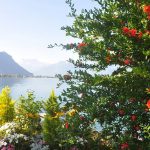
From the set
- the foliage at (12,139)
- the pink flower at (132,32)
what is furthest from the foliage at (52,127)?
the pink flower at (132,32)

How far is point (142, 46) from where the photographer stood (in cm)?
960

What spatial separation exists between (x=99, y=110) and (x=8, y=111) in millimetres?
8068

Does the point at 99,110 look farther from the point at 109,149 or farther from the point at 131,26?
the point at 109,149

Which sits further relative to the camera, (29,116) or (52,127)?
(29,116)

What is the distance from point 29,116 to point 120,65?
6856 millimetres

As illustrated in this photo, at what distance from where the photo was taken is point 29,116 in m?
16.2

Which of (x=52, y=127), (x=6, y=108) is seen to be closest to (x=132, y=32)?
(x=52, y=127)

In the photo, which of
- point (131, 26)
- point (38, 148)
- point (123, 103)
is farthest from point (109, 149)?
point (131, 26)

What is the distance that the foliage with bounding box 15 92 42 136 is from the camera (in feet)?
52.9

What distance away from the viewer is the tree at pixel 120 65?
9.62m

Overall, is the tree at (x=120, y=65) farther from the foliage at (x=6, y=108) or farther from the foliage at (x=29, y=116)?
the foliage at (x=6, y=108)

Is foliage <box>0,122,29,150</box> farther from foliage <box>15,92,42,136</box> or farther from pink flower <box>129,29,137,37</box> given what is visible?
pink flower <box>129,29,137,37</box>

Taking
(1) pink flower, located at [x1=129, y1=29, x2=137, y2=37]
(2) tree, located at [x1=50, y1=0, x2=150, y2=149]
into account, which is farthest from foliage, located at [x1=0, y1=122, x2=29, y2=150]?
(1) pink flower, located at [x1=129, y1=29, x2=137, y2=37]

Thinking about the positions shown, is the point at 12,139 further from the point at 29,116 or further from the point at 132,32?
the point at 132,32
